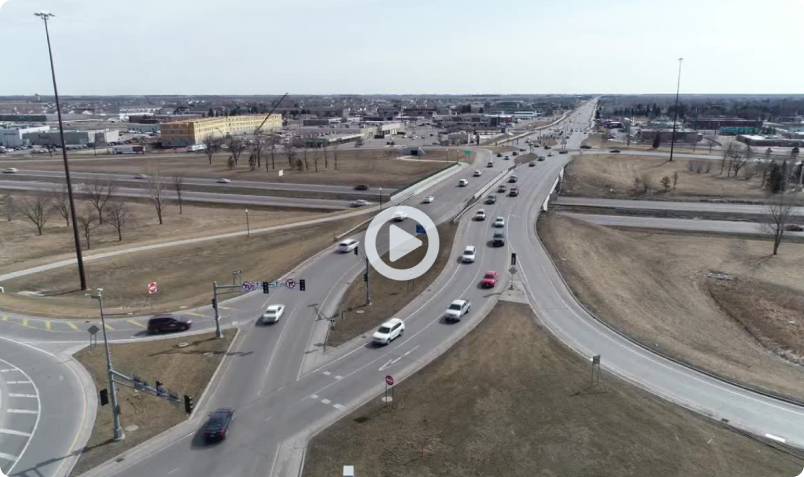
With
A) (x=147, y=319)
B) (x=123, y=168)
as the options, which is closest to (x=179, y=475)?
(x=147, y=319)

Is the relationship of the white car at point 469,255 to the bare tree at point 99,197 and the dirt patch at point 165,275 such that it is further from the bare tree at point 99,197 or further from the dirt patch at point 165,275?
the bare tree at point 99,197

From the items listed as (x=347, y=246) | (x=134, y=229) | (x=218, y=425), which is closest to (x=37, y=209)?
(x=134, y=229)

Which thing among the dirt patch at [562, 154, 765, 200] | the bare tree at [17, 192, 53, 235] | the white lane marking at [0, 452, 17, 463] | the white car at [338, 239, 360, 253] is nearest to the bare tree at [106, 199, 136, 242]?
the bare tree at [17, 192, 53, 235]

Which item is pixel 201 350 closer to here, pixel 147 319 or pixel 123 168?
pixel 147 319

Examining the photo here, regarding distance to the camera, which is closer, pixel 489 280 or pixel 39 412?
pixel 39 412

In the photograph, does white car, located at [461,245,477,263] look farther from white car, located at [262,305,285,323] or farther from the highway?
white car, located at [262,305,285,323]
